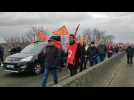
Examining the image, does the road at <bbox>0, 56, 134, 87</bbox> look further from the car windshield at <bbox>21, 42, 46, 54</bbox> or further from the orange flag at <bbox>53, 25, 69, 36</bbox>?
the orange flag at <bbox>53, 25, 69, 36</bbox>

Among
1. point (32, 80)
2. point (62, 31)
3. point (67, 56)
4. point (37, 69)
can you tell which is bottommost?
point (32, 80)

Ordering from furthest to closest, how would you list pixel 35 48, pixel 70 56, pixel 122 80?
pixel 35 48 < pixel 122 80 < pixel 70 56

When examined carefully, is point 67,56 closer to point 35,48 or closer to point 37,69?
point 37,69

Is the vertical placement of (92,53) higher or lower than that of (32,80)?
higher

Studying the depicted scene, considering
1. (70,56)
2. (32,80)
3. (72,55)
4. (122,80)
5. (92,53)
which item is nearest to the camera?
(32,80)

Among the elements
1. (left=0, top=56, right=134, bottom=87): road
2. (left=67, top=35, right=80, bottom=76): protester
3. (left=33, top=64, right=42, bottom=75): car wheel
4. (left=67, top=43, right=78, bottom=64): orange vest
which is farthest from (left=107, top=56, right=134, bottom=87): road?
(left=33, top=64, right=42, bottom=75): car wheel

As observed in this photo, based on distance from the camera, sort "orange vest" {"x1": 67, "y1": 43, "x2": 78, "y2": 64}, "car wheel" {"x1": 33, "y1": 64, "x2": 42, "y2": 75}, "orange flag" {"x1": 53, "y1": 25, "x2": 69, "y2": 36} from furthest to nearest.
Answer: "orange flag" {"x1": 53, "y1": 25, "x2": 69, "y2": 36}, "car wheel" {"x1": 33, "y1": 64, "x2": 42, "y2": 75}, "orange vest" {"x1": 67, "y1": 43, "x2": 78, "y2": 64}

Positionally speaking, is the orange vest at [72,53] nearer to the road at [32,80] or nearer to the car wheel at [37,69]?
the road at [32,80]

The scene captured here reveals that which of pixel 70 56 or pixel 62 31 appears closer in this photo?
pixel 70 56

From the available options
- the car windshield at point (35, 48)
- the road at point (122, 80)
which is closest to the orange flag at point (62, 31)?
→ the car windshield at point (35, 48)

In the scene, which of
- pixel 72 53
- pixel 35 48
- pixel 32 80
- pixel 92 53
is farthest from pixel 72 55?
pixel 92 53

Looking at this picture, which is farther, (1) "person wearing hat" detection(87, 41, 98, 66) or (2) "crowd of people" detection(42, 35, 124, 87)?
(1) "person wearing hat" detection(87, 41, 98, 66)
